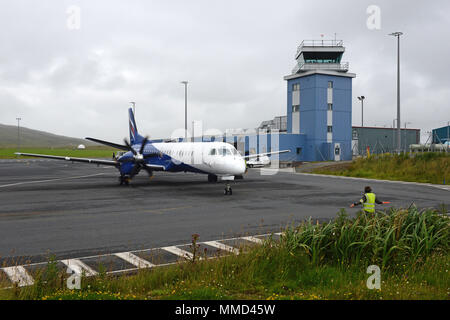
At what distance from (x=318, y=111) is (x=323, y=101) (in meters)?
1.81

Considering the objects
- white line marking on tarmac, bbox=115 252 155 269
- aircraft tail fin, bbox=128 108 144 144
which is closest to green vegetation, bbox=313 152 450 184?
aircraft tail fin, bbox=128 108 144 144

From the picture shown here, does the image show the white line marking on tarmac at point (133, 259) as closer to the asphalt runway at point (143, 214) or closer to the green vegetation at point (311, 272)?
the asphalt runway at point (143, 214)

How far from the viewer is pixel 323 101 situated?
57.0m

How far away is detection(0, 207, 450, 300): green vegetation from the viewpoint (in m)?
6.73

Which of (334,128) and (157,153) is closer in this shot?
(157,153)

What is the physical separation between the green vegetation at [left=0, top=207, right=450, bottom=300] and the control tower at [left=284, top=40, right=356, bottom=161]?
48507 millimetres

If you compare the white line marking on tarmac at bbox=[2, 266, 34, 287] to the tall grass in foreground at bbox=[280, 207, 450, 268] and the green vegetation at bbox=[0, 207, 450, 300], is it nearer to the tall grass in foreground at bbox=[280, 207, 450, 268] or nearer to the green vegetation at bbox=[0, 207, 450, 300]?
the green vegetation at bbox=[0, 207, 450, 300]

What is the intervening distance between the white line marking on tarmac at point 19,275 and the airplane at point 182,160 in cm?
1525

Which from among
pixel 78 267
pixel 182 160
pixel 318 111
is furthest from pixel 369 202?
pixel 318 111

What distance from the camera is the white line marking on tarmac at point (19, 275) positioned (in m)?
7.62


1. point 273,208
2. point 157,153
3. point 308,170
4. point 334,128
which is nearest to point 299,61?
point 334,128

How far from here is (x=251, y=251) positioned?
28.8 feet
